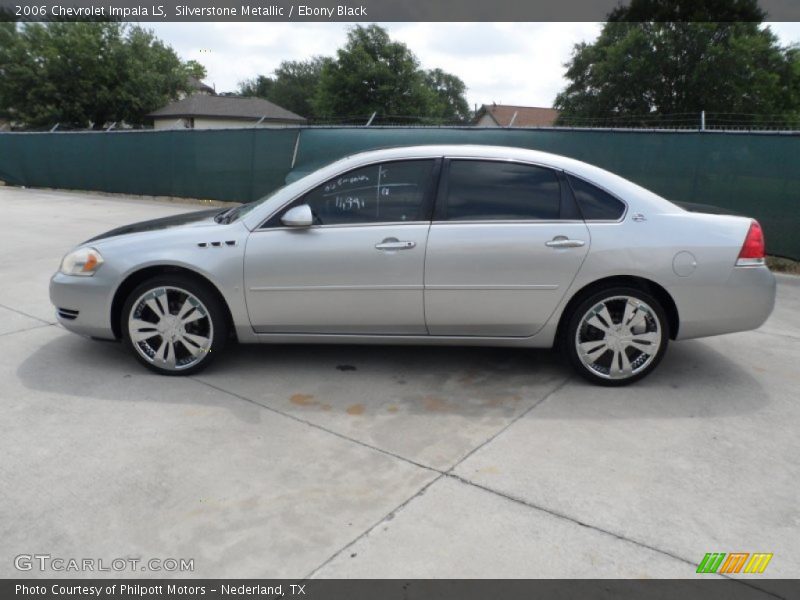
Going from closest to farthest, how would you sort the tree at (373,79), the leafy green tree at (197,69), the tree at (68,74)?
the tree at (68,74), the tree at (373,79), the leafy green tree at (197,69)

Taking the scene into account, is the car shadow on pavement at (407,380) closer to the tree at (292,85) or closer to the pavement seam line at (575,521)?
the pavement seam line at (575,521)

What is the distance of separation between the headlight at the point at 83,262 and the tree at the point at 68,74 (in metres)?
43.4

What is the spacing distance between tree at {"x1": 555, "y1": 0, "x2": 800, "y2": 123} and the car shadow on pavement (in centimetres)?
3515

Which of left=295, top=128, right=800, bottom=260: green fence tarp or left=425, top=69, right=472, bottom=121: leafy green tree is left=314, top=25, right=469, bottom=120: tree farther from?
left=425, top=69, right=472, bottom=121: leafy green tree

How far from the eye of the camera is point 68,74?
41875mm

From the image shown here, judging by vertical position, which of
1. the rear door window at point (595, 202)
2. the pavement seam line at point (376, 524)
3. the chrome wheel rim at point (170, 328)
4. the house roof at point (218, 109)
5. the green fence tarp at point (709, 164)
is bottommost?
the pavement seam line at point (376, 524)

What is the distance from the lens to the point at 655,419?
12.4ft

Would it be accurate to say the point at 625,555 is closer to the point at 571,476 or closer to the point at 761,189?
the point at 571,476

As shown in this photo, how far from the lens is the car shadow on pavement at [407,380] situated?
397 cm

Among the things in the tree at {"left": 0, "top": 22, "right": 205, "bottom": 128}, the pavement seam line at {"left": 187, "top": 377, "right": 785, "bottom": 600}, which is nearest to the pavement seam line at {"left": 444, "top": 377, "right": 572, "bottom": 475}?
the pavement seam line at {"left": 187, "top": 377, "right": 785, "bottom": 600}

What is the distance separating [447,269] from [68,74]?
4600 cm

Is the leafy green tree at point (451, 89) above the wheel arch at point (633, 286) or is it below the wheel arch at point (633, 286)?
above

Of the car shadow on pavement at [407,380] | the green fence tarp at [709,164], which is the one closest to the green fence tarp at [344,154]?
the green fence tarp at [709,164]

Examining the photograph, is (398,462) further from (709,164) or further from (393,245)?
(709,164)
